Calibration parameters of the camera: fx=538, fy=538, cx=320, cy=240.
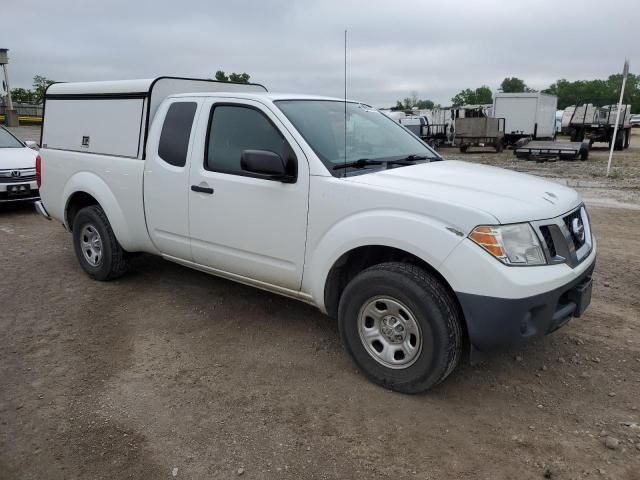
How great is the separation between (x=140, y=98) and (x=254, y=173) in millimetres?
1645

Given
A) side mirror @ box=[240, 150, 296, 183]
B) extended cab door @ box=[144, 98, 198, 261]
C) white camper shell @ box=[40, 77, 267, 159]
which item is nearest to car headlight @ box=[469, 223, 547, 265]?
side mirror @ box=[240, 150, 296, 183]

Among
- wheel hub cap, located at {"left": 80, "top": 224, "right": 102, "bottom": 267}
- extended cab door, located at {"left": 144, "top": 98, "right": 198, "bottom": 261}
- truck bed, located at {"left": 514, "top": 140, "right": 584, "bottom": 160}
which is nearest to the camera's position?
extended cab door, located at {"left": 144, "top": 98, "right": 198, "bottom": 261}

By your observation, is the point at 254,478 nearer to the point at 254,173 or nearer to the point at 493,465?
the point at 493,465

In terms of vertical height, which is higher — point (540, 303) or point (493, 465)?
point (540, 303)

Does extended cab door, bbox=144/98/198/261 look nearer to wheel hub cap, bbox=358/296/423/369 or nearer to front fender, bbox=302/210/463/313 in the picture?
front fender, bbox=302/210/463/313

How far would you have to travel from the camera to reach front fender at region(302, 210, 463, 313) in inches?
118

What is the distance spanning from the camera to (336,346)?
4.01 metres

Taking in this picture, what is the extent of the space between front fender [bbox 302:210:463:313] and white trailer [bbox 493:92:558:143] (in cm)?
2436

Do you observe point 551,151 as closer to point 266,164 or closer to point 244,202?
point 244,202

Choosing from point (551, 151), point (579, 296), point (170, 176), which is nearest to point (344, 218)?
point (579, 296)

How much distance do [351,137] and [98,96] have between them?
2.66 m

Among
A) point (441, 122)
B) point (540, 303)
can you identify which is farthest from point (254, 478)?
point (441, 122)

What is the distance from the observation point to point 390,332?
330 centimetres

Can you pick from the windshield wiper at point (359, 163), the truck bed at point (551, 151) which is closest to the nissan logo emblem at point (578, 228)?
the windshield wiper at point (359, 163)
